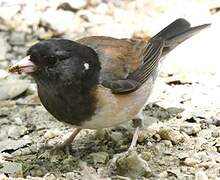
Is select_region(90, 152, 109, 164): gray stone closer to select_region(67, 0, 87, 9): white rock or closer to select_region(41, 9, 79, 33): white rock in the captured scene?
select_region(41, 9, 79, 33): white rock

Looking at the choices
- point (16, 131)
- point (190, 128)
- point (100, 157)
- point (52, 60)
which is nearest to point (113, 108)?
point (100, 157)

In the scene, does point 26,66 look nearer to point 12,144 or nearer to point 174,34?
point 12,144

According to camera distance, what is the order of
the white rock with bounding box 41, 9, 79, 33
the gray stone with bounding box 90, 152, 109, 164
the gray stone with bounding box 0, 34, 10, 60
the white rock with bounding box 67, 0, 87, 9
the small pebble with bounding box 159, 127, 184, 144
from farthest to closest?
the white rock with bounding box 67, 0, 87, 9 → the white rock with bounding box 41, 9, 79, 33 → the gray stone with bounding box 0, 34, 10, 60 → the small pebble with bounding box 159, 127, 184, 144 → the gray stone with bounding box 90, 152, 109, 164

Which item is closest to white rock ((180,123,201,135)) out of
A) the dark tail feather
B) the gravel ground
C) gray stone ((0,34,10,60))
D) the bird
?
the gravel ground

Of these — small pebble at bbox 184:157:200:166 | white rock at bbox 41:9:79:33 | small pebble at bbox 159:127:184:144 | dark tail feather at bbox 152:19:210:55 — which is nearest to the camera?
small pebble at bbox 184:157:200:166

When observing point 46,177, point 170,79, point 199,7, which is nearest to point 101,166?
point 46,177

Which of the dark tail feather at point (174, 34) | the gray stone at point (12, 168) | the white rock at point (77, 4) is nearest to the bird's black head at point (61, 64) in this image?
the gray stone at point (12, 168)

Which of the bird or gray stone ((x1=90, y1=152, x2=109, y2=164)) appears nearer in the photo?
the bird
